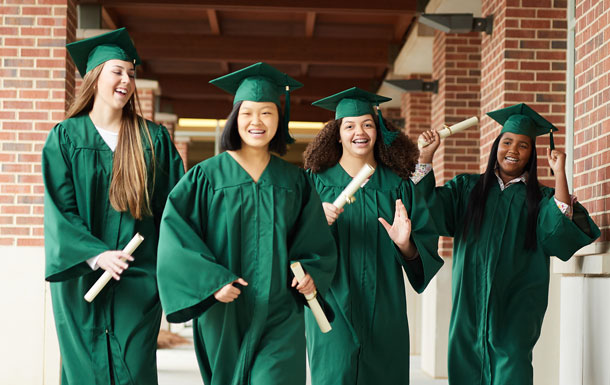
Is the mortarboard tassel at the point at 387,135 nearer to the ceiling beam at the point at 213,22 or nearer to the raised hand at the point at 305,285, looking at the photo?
the raised hand at the point at 305,285

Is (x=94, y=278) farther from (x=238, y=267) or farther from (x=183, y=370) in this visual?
(x=183, y=370)

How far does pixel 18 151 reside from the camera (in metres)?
6.66

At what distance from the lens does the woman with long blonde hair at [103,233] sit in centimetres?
405

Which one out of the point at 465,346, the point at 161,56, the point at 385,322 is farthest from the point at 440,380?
the point at 161,56

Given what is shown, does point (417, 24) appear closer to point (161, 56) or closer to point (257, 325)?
point (161, 56)

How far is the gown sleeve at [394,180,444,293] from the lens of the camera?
181 inches

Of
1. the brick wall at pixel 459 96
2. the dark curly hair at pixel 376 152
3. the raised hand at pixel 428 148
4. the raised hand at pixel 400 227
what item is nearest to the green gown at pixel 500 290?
the raised hand at pixel 428 148

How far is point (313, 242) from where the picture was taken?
12.5ft

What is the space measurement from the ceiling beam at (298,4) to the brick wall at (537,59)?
296 centimetres

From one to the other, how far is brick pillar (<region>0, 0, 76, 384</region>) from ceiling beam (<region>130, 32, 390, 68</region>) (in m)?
5.46

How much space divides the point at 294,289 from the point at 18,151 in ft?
12.1

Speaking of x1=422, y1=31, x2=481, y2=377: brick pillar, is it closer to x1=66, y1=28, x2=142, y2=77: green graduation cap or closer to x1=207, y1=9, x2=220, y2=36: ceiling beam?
x1=207, y1=9, x2=220, y2=36: ceiling beam

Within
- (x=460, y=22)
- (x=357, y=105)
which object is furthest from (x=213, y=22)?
(x=357, y=105)

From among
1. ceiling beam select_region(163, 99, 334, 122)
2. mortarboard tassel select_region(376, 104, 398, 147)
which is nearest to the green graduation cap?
mortarboard tassel select_region(376, 104, 398, 147)
